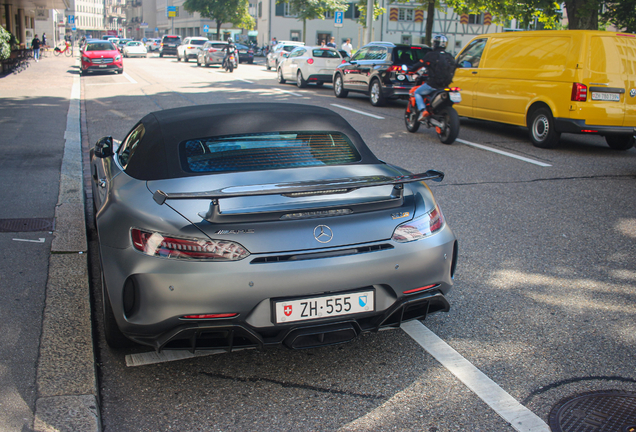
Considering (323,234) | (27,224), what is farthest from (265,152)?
(27,224)

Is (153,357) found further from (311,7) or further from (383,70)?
(311,7)

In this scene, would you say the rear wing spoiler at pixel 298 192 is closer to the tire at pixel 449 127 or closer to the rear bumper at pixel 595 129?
the rear bumper at pixel 595 129

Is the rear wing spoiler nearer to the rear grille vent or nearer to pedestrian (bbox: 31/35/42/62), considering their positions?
the rear grille vent

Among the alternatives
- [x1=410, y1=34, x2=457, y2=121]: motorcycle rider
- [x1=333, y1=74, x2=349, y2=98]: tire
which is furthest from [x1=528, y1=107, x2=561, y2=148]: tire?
[x1=333, y1=74, x2=349, y2=98]: tire

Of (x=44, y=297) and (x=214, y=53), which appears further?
(x=214, y=53)

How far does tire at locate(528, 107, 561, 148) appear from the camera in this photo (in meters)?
10.3

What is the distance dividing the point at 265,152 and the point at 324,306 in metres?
1.14

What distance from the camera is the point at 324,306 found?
293 cm

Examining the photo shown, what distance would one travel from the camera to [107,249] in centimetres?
316

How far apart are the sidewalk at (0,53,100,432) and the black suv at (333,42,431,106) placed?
9.41 m

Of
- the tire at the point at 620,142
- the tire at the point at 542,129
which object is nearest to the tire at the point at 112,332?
the tire at the point at 542,129

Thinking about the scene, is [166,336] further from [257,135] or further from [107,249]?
[257,135]

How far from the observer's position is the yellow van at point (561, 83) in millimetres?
9633

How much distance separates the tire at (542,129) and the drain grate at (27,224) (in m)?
7.99
